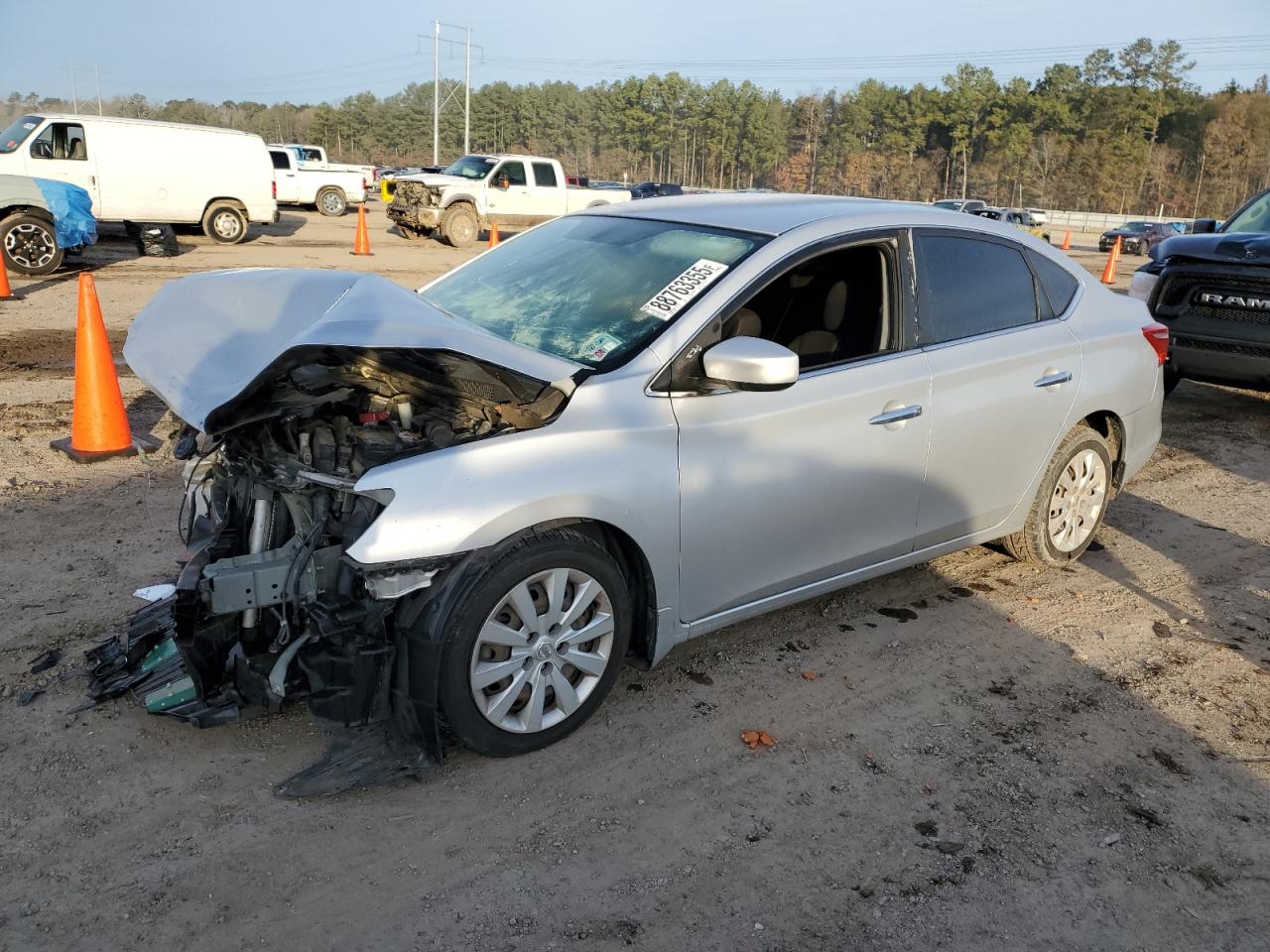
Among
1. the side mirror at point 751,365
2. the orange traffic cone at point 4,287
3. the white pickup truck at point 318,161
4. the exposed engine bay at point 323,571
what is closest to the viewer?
the exposed engine bay at point 323,571

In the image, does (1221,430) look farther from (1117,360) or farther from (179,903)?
(179,903)

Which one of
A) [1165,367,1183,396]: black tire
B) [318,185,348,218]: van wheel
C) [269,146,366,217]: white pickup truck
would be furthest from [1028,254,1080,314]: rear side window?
[318,185,348,218]: van wheel

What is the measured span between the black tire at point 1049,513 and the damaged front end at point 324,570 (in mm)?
2833

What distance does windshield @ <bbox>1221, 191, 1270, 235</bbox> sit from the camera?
9016 millimetres

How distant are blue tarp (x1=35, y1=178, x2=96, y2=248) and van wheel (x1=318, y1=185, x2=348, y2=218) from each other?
→ 15.7 metres

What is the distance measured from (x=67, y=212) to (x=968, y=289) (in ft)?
43.6

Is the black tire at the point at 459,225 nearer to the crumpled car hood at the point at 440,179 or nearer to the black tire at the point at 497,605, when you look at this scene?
the crumpled car hood at the point at 440,179

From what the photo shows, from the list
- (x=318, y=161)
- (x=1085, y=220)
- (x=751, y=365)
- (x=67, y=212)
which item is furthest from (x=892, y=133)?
(x=751, y=365)

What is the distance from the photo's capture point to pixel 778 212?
4.18 meters

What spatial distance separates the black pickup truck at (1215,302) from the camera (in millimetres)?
7906

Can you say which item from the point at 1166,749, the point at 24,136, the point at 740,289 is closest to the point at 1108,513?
the point at 1166,749

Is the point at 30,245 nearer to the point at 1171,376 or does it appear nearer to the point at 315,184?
the point at 1171,376

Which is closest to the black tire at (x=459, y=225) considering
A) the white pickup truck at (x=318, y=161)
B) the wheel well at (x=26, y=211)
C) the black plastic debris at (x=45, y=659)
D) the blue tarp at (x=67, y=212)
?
A: the blue tarp at (x=67, y=212)

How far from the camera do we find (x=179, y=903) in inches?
104
